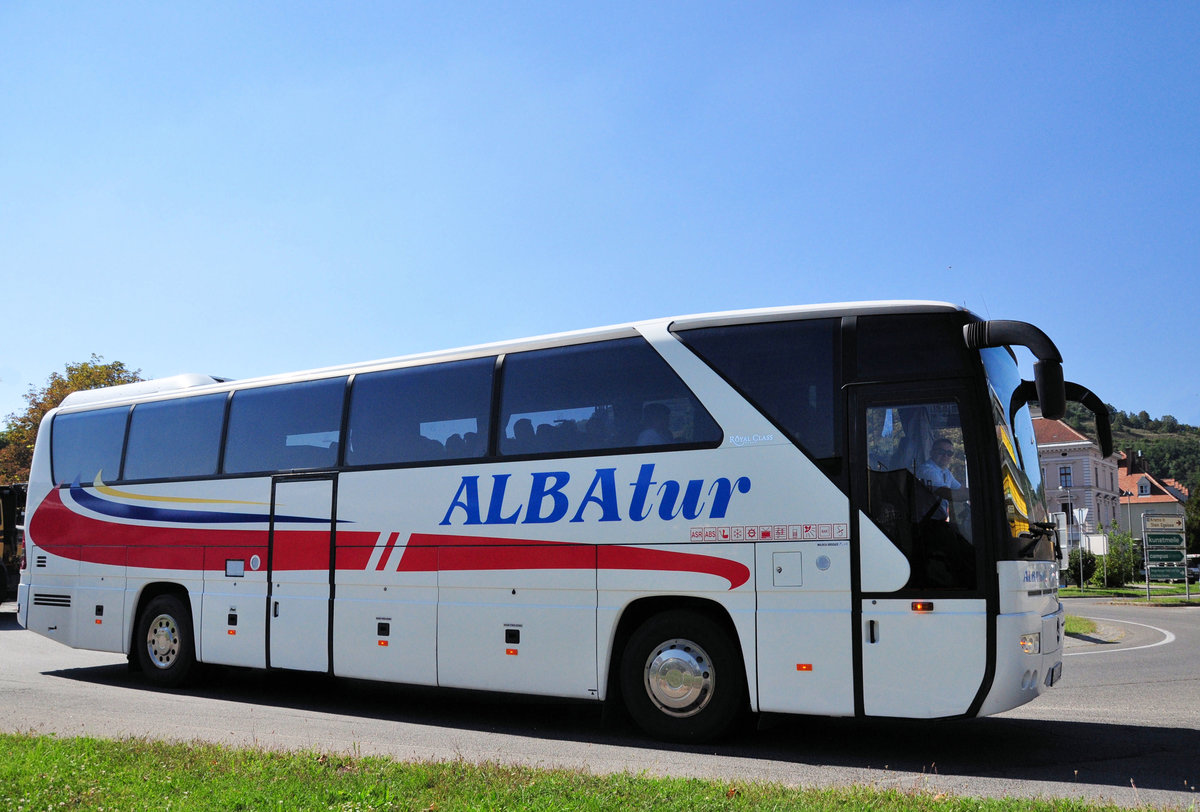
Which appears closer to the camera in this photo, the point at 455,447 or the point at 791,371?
the point at 791,371

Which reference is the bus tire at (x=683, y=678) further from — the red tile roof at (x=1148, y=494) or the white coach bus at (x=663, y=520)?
the red tile roof at (x=1148, y=494)

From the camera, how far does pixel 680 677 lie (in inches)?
348

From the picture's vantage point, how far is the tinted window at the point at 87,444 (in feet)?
45.2

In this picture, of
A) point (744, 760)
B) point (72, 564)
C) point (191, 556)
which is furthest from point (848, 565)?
point (72, 564)

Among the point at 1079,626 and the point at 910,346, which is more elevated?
the point at 910,346

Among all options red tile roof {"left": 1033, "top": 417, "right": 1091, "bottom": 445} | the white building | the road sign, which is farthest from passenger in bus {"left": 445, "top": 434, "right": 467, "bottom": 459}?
red tile roof {"left": 1033, "top": 417, "right": 1091, "bottom": 445}

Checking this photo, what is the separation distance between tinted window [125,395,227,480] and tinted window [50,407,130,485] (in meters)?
0.28

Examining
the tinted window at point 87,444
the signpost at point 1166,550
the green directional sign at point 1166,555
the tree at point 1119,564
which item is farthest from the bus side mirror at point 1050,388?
the tree at point 1119,564

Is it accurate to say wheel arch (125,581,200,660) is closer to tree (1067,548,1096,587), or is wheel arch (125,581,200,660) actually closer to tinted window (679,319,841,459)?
tinted window (679,319,841,459)

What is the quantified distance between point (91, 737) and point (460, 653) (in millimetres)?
3281

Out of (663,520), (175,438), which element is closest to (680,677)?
(663,520)

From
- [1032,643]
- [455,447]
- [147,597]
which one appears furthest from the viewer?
[147,597]

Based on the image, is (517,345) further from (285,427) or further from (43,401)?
(43,401)

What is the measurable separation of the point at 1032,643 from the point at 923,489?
4.58 ft
